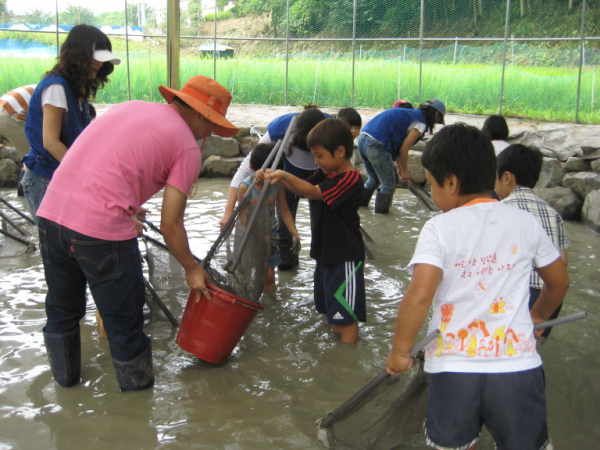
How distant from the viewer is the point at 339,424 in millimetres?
2416

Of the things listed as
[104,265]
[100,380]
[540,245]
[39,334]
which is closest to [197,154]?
[104,265]

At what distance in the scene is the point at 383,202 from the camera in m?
7.11

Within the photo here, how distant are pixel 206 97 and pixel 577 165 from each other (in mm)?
6475

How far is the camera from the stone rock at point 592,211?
6473mm

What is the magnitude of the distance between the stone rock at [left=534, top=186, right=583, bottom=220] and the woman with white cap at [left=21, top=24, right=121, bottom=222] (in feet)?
18.4

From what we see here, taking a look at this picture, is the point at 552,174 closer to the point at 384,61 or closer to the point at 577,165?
the point at 577,165

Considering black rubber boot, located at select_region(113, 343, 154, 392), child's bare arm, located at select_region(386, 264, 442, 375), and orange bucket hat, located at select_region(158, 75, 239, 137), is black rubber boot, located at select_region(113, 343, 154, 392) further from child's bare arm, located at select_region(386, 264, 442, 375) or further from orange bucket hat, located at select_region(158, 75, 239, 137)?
child's bare arm, located at select_region(386, 264, 442, 375)

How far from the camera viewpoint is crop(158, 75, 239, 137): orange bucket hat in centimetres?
271

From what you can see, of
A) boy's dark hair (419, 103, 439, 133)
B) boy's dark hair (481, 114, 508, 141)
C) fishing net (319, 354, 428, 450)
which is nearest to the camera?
fishing net (319, 354, 428, 450)

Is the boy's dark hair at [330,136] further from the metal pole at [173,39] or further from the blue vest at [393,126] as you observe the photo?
the blue vest at [393,126]

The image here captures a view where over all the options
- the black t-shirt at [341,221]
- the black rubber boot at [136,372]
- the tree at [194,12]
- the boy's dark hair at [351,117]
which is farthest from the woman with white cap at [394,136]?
the tree at [194,12]

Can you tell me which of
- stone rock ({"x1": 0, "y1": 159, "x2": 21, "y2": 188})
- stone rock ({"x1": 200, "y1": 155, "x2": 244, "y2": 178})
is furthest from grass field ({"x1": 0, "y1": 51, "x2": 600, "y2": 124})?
stone rock ({"x1": 0, "y1": 159, "x2": 21, "y2": 188})

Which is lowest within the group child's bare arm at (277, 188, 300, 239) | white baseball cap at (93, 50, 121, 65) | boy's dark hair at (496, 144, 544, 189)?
child's bare arm at (277, 188, 300, 239)

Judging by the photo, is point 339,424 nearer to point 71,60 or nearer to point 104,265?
point 104,265
